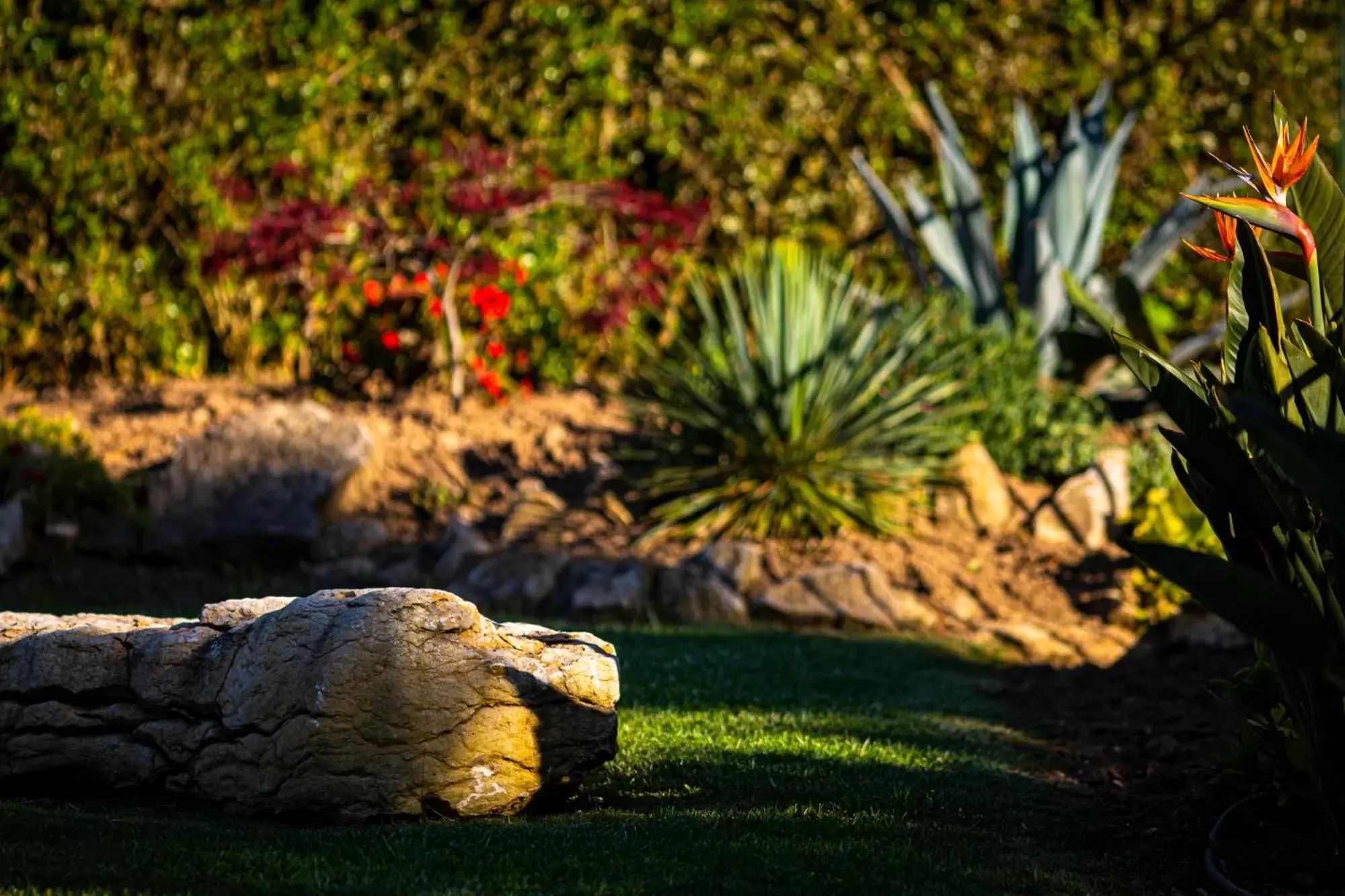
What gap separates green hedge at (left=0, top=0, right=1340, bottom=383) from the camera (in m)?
10.0

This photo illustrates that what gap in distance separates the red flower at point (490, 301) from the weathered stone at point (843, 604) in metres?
3.31

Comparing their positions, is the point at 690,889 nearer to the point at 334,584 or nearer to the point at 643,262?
the point at 334,584

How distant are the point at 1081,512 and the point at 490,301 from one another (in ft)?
13.1

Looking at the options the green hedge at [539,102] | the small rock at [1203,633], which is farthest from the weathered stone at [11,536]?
the small rock at [1203,633]

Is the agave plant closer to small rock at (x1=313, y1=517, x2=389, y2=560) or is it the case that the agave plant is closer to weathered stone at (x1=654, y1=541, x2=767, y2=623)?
weathered stone at (x1=654, y1=541, x2=767, y2=623)

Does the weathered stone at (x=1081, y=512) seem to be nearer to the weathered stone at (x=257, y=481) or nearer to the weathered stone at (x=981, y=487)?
the weathered stone at (x=981, y=487)

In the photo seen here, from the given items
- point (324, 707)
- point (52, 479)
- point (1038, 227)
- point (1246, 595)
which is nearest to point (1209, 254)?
point (1246, 595)

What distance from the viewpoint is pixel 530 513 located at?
332 inches

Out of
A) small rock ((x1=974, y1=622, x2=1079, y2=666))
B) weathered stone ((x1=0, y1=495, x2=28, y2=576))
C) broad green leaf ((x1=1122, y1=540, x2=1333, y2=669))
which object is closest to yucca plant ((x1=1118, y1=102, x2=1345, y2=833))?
broad green leaf ((x1=1122, y1=540, x2=1333, y2=669))

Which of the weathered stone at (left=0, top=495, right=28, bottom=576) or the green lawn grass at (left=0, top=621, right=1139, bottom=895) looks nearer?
the green lawn grass at (left=0, top=621, right=1139, bottom=895)

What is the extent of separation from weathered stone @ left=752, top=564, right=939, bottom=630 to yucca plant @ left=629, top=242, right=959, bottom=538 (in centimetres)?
57

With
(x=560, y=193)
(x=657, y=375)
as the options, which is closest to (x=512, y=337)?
(x=560, y=193)

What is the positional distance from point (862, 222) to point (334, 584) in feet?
17.7

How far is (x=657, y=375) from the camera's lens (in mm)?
8773
